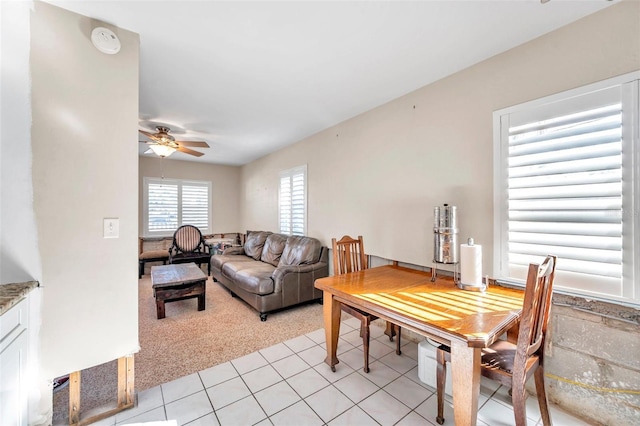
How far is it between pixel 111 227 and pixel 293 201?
3.06 metres

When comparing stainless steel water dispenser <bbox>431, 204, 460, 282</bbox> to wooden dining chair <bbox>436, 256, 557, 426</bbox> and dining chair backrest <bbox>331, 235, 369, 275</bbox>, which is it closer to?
wooden dining chair <bbox>436, 256, 557, 426</bbox>

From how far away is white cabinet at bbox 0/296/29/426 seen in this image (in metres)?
1.13

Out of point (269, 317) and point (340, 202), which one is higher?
point (340, 202)

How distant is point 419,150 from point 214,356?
2791 mm

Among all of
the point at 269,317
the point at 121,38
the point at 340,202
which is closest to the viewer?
the point at 121,38

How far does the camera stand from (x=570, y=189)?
1.61 m

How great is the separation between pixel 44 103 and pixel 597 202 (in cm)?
334

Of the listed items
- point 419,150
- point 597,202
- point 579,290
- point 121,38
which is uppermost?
point 121,38

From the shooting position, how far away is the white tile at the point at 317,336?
8.50 feet

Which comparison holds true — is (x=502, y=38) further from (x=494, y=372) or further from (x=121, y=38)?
(x=121, y=38)

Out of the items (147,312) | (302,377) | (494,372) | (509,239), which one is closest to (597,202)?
(509,239)

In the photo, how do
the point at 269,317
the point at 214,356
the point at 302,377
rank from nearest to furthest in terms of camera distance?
the point at 302,377 → the point at 214,356 → the point at 269,317

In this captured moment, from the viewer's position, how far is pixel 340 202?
11.5 feet

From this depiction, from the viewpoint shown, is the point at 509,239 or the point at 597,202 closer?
the point at 597,202
